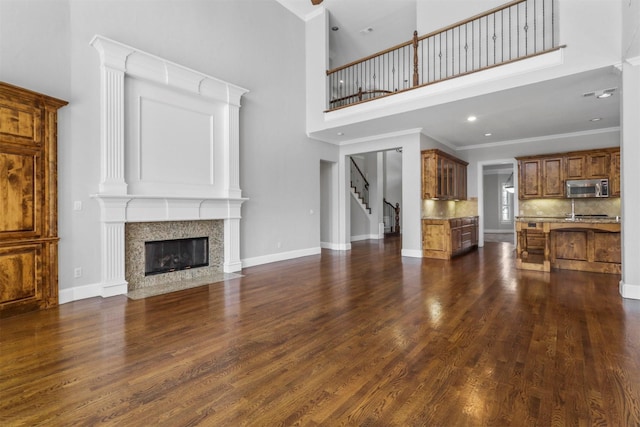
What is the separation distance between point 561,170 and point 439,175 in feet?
9.03

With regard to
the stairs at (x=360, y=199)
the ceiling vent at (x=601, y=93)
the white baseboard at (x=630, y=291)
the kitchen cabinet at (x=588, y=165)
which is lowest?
the white baseboard at (x=630, y=291)

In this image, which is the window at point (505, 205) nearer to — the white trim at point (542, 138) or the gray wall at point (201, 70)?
the white trim at point (542, 138)

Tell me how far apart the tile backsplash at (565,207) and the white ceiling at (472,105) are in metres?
1.60

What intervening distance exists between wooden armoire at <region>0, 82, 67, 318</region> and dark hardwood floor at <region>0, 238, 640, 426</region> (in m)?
0.34

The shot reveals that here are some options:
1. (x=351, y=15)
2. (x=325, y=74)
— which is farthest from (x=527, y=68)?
(x=351, y=15)

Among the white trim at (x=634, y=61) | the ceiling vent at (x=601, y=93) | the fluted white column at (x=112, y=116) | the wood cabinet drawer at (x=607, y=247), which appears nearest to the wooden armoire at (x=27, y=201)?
the fluted white column at (x=112, y=116)

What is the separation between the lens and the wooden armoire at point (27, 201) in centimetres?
327


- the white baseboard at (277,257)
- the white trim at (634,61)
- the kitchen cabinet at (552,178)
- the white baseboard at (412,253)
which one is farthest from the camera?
the kitchen cabinet at (552,178)

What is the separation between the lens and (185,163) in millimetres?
5020

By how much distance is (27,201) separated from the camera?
3436mm

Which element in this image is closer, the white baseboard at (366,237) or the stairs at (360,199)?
the white baseboard at (366,237)

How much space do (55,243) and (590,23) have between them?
6966 mm

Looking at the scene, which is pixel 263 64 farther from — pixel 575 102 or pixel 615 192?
pixel 615 192

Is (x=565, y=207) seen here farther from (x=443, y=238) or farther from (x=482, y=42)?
(x=482, y=42)
